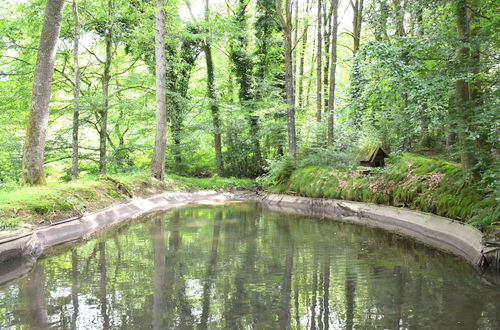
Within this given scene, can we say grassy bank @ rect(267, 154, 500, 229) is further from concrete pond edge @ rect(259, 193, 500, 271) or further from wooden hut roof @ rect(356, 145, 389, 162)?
wooden hut roof @ rect(356, 145, 389, 162)

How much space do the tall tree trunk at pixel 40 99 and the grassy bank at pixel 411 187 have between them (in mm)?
9312

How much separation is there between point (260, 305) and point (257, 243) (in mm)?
3735

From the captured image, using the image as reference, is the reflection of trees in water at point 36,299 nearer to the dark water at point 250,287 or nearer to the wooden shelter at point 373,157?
the dark water at point 250,287

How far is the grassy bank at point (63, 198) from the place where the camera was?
731 cm

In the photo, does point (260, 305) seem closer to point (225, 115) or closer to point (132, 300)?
point (132, 300)

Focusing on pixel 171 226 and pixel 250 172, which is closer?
pixel 171 226

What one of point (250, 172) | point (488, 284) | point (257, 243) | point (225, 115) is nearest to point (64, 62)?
point (225, 115)

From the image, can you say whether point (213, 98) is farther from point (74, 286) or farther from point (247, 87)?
point (74, 286)

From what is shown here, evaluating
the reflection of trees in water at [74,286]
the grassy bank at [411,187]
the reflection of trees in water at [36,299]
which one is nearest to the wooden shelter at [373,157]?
the grassy bank at [411,187]

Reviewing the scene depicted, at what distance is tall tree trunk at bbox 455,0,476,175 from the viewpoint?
734 cm

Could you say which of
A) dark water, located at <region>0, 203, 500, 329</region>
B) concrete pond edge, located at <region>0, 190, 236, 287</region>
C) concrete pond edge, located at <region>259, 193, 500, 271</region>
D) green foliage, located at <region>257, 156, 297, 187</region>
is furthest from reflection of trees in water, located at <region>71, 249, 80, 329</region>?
green foliage, located at <region>257, 156, 297, 187</region>

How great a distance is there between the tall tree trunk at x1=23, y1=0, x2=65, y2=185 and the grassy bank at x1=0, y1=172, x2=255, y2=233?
22.4 inches

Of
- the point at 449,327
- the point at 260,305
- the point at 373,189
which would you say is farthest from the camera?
the point at 373,189

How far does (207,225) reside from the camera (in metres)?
10.7
